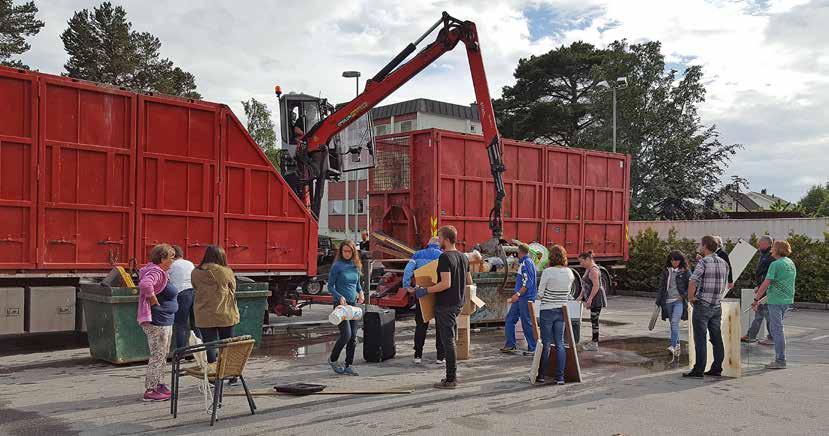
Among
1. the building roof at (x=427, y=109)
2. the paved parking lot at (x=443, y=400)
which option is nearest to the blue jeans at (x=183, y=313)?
the paved parking lot at (x=443, y=400)

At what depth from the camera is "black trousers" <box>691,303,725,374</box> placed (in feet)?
27.8

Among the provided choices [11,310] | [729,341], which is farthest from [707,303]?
[11,310]

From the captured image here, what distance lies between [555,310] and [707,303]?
6.39 ft

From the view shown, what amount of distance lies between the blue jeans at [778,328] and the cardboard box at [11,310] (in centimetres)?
974

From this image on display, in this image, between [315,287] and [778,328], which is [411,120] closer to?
[315,287]

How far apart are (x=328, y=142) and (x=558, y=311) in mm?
7436

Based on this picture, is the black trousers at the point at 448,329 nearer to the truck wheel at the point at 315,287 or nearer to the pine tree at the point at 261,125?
the truck wheel at the point at 315,287

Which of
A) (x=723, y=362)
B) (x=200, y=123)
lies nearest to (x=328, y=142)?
(x=200, y=123)

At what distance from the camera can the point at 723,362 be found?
8.62 m

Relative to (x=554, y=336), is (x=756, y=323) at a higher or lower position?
lower

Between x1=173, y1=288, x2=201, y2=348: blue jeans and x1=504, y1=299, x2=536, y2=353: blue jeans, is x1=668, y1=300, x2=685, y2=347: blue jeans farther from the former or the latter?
x1=173, y1=288, x2=201, y2=348: blue jeans

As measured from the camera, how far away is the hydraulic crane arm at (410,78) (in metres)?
14.0

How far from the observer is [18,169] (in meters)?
9.57

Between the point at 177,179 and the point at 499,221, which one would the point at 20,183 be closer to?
the point at 177,179
